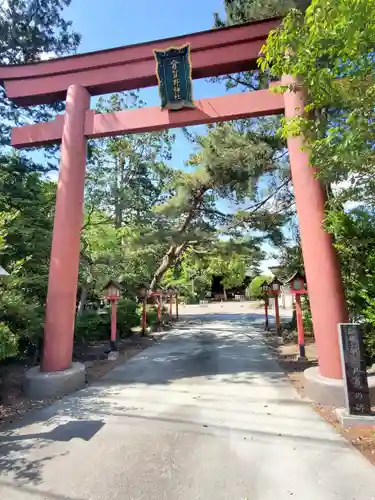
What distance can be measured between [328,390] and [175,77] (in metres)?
6.48

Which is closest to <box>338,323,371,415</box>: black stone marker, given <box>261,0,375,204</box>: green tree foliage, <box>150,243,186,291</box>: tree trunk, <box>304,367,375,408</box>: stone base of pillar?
<box>304,367,375,408</box>: stone base of pillar

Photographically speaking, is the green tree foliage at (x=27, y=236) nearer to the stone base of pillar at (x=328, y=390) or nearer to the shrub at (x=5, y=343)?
the shrub at (x=5, y=343)

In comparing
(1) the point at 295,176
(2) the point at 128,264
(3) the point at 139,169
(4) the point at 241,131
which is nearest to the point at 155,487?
(1) the point at 295,176

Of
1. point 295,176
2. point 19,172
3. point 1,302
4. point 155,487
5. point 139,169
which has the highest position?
point 139,169

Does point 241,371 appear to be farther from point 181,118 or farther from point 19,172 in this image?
point 19,172

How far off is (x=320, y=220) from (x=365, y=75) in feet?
7.94

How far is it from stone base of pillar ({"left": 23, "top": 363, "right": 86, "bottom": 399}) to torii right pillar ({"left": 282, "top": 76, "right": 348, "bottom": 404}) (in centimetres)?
416

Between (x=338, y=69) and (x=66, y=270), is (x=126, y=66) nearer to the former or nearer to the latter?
(x=66, y=270)

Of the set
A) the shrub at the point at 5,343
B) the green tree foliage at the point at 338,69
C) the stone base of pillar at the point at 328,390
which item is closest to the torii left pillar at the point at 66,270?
the shrub at the point at 5,343

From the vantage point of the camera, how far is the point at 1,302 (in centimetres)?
473

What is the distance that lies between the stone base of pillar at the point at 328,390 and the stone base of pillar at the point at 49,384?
13.6 ft

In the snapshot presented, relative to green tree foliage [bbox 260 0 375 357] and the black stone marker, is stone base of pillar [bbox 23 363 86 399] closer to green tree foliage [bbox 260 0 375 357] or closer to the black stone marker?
the black stone marker

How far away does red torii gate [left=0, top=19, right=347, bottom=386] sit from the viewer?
214 inches

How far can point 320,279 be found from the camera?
5176mm
